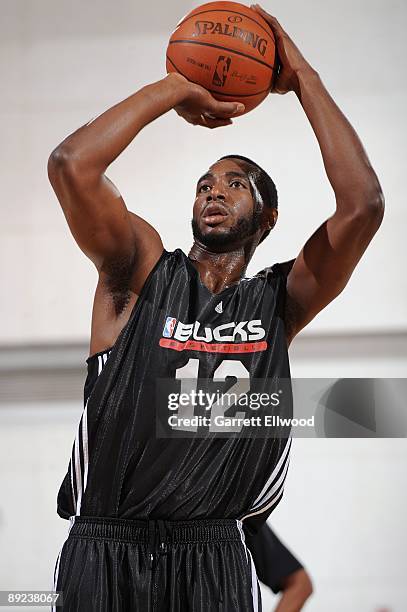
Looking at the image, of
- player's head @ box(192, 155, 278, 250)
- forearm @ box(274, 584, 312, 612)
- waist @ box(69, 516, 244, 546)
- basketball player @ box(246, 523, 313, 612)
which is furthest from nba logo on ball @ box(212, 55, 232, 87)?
forearm @ box(274, 584, 312, 612)

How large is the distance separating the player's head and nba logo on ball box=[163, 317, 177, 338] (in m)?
0.24

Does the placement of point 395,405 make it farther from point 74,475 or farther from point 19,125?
point 19,125

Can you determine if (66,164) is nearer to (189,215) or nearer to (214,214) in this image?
(214,214)

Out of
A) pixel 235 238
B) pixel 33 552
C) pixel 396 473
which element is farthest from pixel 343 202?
pixel 33 552

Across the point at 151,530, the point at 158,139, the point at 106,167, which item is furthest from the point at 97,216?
the point at 158,139

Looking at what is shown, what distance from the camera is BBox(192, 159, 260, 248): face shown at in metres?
1.92

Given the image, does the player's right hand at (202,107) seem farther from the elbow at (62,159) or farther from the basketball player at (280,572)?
the basketball player at (280,572)

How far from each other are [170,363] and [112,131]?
0.45 meters

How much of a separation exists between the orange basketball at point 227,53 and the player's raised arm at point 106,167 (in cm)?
6

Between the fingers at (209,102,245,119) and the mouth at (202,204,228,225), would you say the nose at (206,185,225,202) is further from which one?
the fingers at (209,102,245,119)

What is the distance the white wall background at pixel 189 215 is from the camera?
293 centimetres

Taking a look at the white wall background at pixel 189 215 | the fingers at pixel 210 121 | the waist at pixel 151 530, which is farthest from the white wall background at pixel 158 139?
the waist at pixel 151 530

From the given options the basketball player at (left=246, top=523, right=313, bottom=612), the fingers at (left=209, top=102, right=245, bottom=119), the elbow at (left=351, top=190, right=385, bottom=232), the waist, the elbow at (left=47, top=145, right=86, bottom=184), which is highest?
the fingers at (left=209, top=102, right=245, bottom=119)

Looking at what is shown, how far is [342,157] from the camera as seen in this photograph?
1.79m
